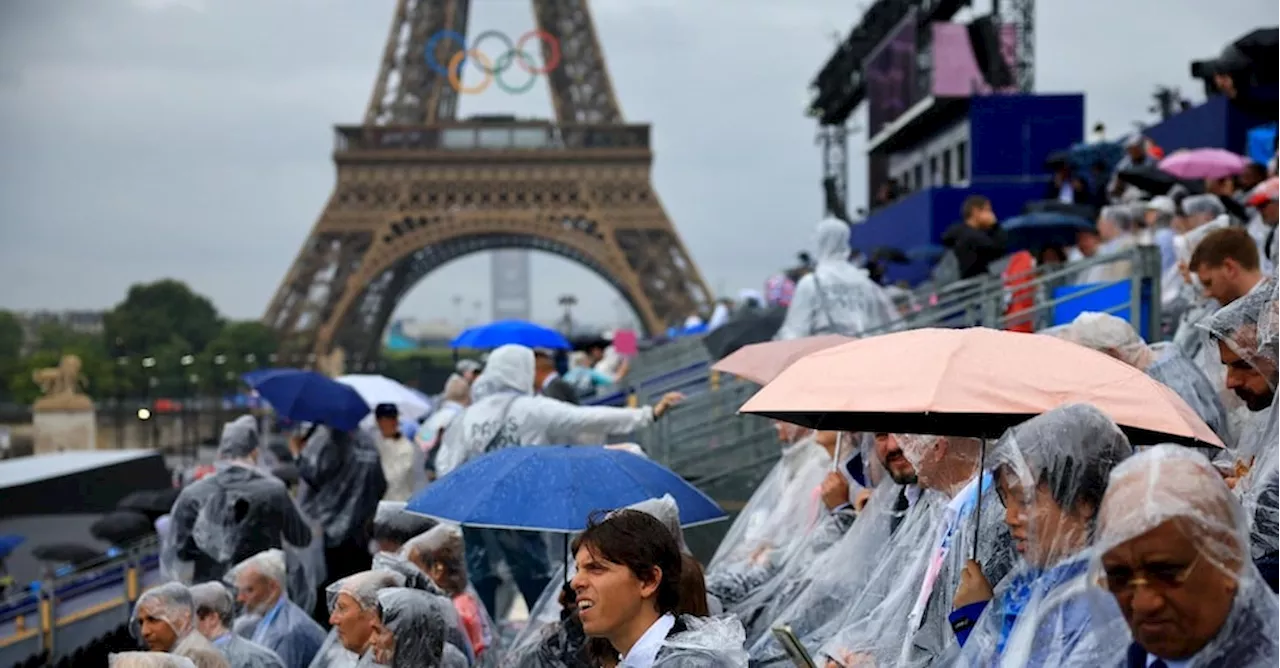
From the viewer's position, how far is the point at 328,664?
17.5 ft

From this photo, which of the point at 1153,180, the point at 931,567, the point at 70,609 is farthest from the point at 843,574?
the point at 70,609

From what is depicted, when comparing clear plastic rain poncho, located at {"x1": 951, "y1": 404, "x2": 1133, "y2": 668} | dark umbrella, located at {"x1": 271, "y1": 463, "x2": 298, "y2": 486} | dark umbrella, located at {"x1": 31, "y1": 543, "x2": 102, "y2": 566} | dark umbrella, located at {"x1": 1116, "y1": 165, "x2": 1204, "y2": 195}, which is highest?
dark umbrella, located at {"x1": 1116, "y1": 165, "x2": 1204, "y2": 195}

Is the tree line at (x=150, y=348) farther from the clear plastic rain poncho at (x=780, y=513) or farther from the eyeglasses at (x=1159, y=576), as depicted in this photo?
the eyeglasses at (x=1159, y=576)

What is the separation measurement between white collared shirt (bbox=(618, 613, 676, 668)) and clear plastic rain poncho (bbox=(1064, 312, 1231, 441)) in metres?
2.28

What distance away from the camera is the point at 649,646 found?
357 centimetres

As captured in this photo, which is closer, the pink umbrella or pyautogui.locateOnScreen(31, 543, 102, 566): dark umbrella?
the pink umbrella

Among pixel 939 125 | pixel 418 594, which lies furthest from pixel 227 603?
pixel 939 125

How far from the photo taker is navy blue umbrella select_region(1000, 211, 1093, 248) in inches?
526

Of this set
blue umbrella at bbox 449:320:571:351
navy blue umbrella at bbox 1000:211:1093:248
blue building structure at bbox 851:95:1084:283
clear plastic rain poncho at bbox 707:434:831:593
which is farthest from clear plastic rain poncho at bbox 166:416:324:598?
blue building structure at bbox 851:95:1084:283

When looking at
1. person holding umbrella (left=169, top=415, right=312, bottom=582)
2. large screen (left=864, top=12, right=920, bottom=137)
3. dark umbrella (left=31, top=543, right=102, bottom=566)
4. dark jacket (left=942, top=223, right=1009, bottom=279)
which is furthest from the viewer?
large screen (left=864, top=12, right=920, bottom=137)

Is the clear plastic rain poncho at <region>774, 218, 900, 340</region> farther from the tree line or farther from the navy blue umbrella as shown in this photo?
the tree line

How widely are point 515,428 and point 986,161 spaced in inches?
829

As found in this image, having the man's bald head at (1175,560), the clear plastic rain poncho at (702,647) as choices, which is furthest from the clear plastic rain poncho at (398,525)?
the man's bald head at (1175,560)

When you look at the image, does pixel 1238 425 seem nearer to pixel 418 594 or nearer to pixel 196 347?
pixel 418 594
